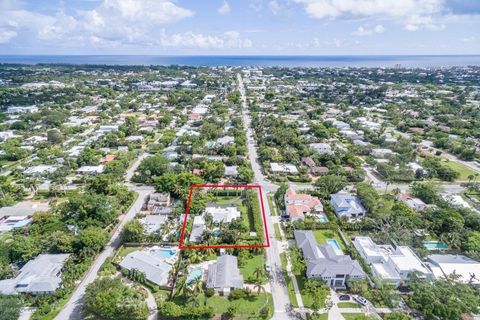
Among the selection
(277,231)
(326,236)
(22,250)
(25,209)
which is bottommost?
(326,236)

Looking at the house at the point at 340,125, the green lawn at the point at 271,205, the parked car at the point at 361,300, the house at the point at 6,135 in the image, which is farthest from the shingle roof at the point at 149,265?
the house at the point at 340,125

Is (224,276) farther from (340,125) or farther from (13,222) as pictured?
(340,125)

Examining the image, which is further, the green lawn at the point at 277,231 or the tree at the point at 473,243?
the green lawn at the point at 277,231

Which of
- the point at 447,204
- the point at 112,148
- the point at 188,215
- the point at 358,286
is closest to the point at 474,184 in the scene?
the point at 447,204

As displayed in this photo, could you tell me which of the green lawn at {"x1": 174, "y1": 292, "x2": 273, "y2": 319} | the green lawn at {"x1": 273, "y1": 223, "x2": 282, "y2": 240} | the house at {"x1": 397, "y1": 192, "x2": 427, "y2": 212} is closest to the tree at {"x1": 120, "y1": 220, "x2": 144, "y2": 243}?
the green lawn at {"x1": 174, "y1": 292, "x2": 273, "y2": 319}

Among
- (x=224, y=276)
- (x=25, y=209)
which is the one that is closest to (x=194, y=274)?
(x=224, y=276)

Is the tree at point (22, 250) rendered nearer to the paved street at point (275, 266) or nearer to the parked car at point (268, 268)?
the parked car at point (268, 268)
